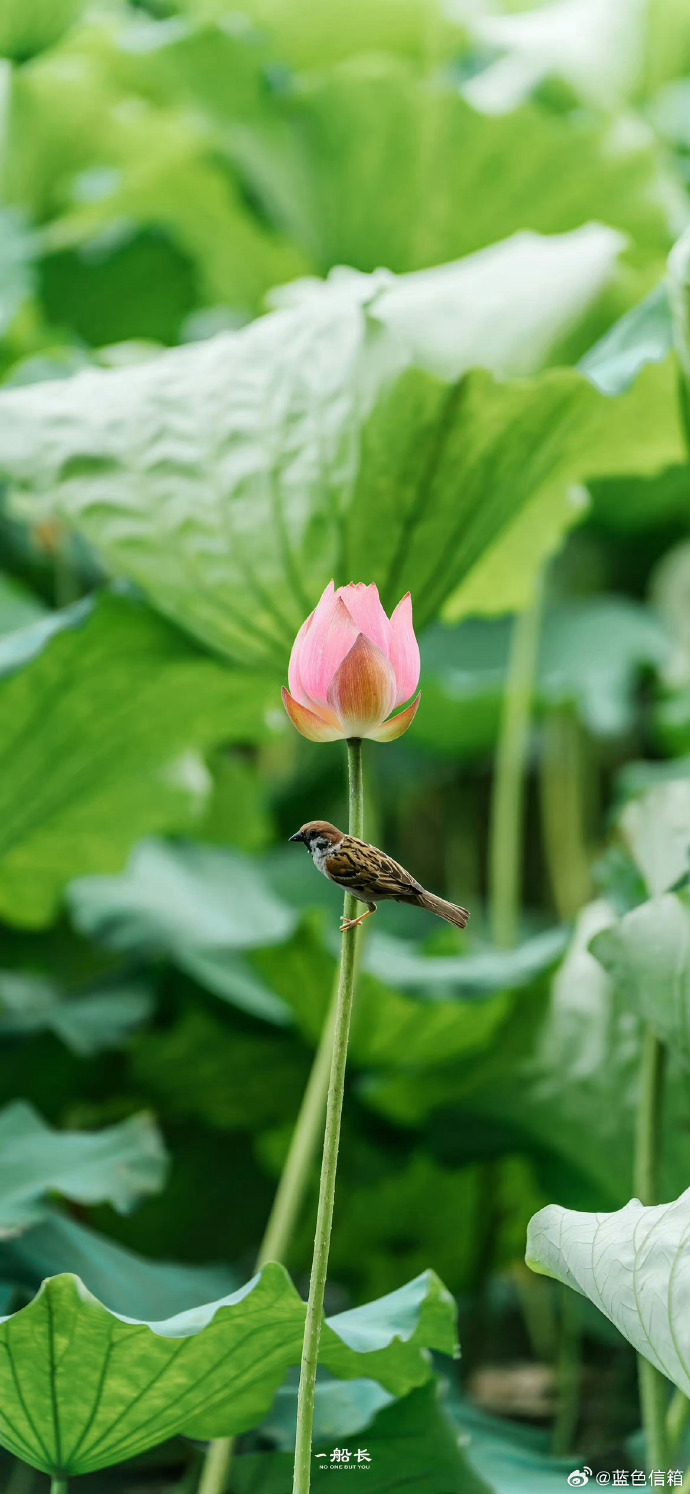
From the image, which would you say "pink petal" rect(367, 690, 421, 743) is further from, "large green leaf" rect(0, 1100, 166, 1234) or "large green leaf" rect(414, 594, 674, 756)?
"large green leaf" rect(414, 594, 674, 756)

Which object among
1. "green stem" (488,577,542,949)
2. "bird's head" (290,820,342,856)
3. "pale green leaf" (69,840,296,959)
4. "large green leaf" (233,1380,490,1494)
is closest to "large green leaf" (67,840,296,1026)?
"pale green leaf" (69,840,296,959)

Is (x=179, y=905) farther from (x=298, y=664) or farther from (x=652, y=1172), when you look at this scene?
(x=298, y=664)

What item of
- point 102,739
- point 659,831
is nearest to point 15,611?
point 102,739

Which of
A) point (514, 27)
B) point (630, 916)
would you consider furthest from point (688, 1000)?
point (514, 27)

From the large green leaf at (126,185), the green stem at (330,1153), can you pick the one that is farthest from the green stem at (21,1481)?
the large green leaf at (126,185)

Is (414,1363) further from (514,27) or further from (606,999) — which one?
(514,27)

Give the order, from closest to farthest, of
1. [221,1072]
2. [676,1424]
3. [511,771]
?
[676,1424], [221,1072], [511,771]
